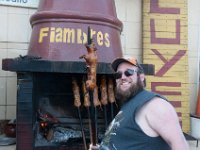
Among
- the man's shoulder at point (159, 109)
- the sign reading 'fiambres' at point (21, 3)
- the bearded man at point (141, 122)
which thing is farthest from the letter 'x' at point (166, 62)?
the man's shoulder at point (159, 109)

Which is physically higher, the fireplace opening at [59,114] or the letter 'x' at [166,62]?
the letter 'x' at [166,62]

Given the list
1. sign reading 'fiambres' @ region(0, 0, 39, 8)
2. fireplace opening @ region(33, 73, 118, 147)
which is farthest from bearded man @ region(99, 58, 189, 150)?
sign reading 'fiambres' @ region(0, 0, 39, 8)

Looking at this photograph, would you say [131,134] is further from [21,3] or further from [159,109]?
[21,3]

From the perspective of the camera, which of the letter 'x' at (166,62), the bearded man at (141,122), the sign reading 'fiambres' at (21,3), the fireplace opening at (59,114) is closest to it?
the bearded man at (141,122)

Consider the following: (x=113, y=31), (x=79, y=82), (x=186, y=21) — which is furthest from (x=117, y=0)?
(x=79, y=82)

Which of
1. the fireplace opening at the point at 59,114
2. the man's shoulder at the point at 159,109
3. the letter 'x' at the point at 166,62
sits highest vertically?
the letter 'x' at the point at 166,62

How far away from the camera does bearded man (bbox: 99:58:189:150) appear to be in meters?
1.97

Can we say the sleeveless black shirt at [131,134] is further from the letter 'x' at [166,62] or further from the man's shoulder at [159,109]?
the letter 'x' at [166,62]

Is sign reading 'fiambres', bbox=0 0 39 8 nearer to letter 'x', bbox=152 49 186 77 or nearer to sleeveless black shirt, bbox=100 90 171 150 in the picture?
letter 'x', bbox=152 49 186 77

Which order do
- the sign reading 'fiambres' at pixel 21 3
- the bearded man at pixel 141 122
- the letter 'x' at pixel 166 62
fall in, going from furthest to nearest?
the letter 'x' at pixel 166 62
the sign reading 'fiambres' at pixel 21 3
the bearded man at pixel 141 122

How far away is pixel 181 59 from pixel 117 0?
4.61 ft

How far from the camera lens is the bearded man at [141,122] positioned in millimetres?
1966

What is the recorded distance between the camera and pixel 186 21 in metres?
5.98

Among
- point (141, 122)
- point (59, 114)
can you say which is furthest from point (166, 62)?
point (141, 122)
